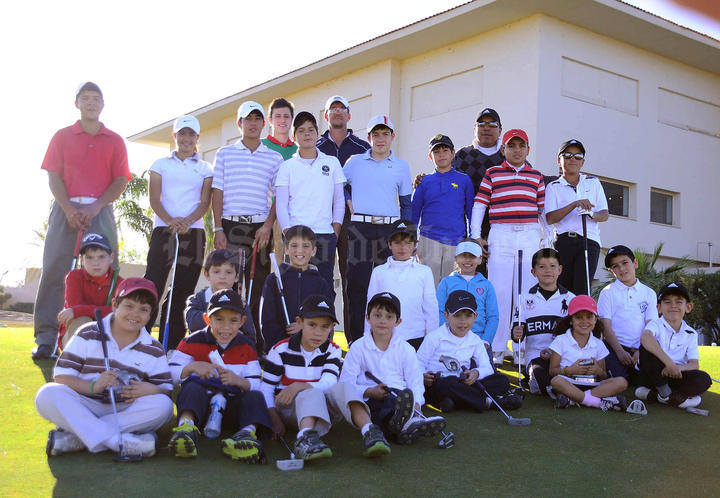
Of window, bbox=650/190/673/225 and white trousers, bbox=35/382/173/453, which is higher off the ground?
window, bbox=650/190/673/225

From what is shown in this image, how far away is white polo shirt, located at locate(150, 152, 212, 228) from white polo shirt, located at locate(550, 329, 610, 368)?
3408 millimetres

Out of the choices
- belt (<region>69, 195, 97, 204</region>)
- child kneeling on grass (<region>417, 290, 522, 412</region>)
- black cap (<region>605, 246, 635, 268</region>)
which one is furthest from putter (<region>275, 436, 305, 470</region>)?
black cap (<region>605, 246, 635, 268</region>)

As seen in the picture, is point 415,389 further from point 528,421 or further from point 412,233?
point 412,233

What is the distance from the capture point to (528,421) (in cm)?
475

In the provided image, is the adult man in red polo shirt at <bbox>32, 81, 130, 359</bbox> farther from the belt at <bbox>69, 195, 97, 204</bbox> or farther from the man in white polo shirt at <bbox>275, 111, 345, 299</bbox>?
the man in white polo shirt at <bbox>275, 111, 345, 299</bbox>

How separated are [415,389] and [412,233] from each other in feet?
5.89

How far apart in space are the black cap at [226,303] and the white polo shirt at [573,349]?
2.64 metres

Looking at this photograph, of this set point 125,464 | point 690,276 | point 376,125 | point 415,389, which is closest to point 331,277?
point 376,125

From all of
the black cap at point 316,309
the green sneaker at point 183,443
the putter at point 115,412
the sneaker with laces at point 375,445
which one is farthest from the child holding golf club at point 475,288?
the putter at point 115,412

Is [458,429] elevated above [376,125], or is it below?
below

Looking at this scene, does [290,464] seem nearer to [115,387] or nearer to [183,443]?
[183,443]

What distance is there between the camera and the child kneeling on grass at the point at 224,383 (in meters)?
3.79

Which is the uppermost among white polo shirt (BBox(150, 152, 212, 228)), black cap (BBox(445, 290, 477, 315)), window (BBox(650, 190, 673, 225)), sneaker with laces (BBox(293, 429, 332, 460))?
window (BBox(650, 190, 673, 225))

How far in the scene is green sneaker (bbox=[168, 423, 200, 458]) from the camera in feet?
12.1
